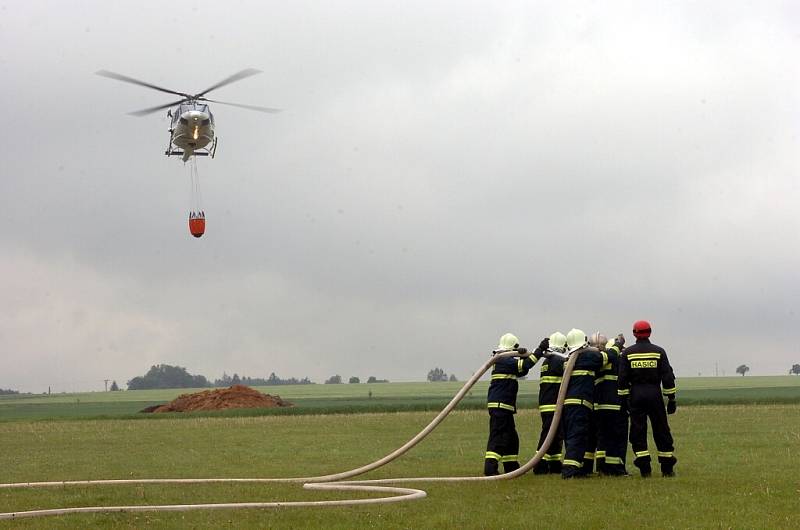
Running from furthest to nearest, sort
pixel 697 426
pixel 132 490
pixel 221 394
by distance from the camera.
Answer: pixel 221 394, pixel 697 426, pixel 132 490

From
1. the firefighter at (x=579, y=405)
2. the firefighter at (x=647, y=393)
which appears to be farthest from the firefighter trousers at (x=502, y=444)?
the firefighter at (x=647, y=393)

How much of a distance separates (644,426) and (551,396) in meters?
1.83

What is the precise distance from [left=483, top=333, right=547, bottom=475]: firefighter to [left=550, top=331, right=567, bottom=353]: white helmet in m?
0.69

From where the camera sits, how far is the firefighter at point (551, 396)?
763 inches

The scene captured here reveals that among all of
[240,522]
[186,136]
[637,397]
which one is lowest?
[240,522]

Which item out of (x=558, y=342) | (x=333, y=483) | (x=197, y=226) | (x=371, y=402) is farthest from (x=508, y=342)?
(x=371, y=402)

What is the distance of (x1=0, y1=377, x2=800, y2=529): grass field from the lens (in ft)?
45.9

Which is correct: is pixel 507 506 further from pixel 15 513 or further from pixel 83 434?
pixel 83 434

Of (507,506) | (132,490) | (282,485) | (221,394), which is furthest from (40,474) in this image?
(221,394)

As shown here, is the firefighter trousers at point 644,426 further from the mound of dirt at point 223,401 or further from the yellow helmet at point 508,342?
the mound of dirt at point 223,401

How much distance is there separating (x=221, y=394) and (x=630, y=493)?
5128 centimetres

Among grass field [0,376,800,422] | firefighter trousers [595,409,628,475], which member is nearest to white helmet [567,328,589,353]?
firefighter trousers [595,409,628,475]

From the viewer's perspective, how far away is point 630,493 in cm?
1593

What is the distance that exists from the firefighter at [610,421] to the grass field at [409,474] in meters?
0.96
